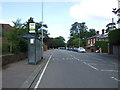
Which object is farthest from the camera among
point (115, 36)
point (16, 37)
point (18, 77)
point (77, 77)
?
point (115, 36)

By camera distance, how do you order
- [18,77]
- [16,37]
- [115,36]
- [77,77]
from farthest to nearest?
[115,36]
[16,37]
[77,77]
[18,77]

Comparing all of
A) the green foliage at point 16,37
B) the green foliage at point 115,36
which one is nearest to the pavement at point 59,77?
the green foliage at point 16,37

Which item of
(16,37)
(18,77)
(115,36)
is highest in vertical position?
(115,36)

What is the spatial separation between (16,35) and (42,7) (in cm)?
902

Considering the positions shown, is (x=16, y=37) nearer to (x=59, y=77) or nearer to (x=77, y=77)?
(x=59, y=77)

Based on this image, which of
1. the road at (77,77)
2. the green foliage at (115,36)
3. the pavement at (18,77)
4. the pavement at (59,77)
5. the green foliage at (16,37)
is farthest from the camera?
the green foliage at (115,36)

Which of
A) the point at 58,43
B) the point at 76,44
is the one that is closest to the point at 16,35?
the point at 76,44

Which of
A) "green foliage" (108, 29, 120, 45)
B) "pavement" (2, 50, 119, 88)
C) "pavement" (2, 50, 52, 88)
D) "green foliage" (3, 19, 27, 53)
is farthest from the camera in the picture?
"green foliage" (108, 29, 120, 45)

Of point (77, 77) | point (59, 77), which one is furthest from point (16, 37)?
point (77, 77)

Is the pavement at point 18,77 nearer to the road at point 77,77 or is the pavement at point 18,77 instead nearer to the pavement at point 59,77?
the pavement at point 59,77

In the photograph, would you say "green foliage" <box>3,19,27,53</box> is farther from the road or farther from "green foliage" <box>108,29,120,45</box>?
"green foliage" <box>108,29,120,45</box>

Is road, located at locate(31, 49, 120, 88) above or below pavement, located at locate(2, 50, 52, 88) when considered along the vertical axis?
below

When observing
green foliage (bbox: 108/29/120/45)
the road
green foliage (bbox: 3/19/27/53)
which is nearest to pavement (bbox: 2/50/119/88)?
the road

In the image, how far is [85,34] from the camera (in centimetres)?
13725
